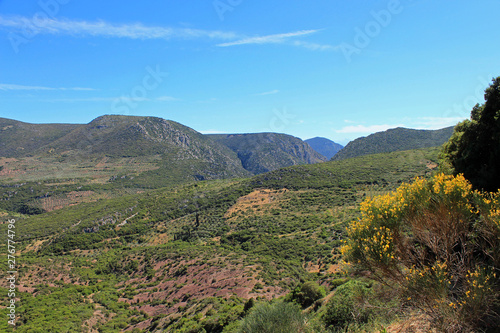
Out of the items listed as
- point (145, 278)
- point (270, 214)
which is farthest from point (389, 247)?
point (270, 214)

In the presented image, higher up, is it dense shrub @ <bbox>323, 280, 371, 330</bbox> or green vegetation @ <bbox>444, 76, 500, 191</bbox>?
green vegetation @ <bbox>444, 76, 500, 191</bbox>

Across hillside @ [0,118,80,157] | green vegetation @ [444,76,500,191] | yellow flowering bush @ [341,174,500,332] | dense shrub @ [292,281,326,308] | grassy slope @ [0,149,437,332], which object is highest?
hillside @ [0,118,80,157]

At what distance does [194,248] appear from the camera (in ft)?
132

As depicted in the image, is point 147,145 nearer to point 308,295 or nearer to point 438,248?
point 308,295

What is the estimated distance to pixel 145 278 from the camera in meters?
35.4

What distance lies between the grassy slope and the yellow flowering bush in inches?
519

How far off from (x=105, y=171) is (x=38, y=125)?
100.0 m

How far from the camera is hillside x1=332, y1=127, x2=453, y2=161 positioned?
114 m

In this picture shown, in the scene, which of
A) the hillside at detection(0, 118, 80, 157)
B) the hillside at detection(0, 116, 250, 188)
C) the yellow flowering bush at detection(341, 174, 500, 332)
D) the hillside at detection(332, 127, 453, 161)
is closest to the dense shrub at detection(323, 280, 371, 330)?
the yellow flowering bush at detection(341, 174, 500, 332)

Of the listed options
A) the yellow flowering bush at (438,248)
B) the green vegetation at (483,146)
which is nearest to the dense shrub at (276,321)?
the yellow flowering bush at (438,248)

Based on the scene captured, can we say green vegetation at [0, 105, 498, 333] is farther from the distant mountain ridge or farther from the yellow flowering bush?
the distant mountain ridge

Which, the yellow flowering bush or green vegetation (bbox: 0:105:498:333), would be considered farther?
green vegetation (bbox: 0:105:498:333)

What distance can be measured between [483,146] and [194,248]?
119 feet

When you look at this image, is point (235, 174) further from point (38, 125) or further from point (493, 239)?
Answer: point (493, 239)
